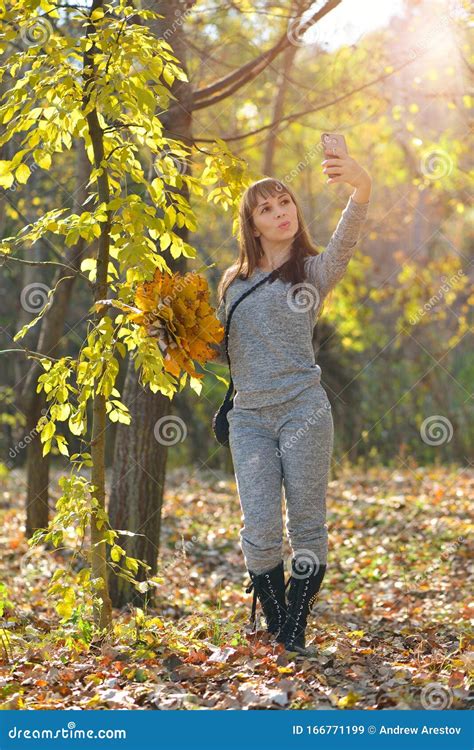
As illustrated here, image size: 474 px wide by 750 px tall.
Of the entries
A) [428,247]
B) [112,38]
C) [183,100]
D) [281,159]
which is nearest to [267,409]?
[112,38]

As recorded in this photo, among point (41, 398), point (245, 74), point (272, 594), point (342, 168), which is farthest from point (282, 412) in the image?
point (41, 398)

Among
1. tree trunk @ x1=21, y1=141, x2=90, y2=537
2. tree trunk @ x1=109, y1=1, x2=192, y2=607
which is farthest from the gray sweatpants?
tree trunk @ x1=21, y1=141, x2=90, y2=537

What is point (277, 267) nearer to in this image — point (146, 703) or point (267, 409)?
point (267, 409)

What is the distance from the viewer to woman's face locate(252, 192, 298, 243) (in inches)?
145

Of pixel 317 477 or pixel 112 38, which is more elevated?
pixel 112 38

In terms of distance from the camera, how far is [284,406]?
11.6 feet

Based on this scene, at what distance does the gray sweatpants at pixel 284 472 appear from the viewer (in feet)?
11.5

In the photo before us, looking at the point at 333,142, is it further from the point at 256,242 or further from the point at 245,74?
the point at 245,74

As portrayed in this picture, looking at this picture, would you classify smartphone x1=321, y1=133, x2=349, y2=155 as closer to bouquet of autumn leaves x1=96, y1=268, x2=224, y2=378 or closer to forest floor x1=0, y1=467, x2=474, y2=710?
bouquet of autumn leaves x1=96, y1=268, x2=224, y2=378

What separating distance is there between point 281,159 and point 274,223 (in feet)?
44.3

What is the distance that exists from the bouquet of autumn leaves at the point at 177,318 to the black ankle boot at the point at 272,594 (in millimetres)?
826

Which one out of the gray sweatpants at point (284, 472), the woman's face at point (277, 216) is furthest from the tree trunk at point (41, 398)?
the gray sweatpants at point (284, 472)

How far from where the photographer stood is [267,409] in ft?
11.7

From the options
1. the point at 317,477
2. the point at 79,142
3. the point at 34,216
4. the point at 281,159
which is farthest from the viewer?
the point at 281,159
